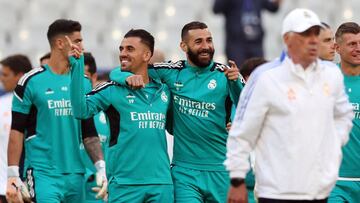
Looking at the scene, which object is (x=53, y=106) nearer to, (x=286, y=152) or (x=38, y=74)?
(x=38, y=74)

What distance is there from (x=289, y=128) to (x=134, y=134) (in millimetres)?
2279

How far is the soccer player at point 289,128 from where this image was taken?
8.16 meters

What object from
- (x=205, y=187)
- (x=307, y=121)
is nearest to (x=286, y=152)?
(x=307, y=121)

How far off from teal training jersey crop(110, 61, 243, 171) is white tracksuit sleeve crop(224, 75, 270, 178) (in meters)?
2.03

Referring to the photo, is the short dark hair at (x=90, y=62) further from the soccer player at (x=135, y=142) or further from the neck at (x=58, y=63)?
the soccer player at (x=135, y=142)

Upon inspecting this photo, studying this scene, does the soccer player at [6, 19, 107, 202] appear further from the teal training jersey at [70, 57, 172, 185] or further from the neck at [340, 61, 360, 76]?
the neck at [340, 61, 360, 76]

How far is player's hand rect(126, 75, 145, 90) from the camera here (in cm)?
1012

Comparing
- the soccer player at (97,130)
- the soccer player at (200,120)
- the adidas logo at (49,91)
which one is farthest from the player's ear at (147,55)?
the soccer player at (97,130)

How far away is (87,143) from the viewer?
10766 mm

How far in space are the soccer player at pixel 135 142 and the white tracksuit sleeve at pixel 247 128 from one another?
6.65 ft

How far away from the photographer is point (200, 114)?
10312 millimetres

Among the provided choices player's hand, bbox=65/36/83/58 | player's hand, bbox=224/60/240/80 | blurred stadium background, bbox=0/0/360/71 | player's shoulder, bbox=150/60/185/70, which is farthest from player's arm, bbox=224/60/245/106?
blurred stadium background, bbox=0/0/360/71

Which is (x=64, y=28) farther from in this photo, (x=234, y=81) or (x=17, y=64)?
(x=17, y=64)

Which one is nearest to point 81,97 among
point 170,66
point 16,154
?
point 16,154
